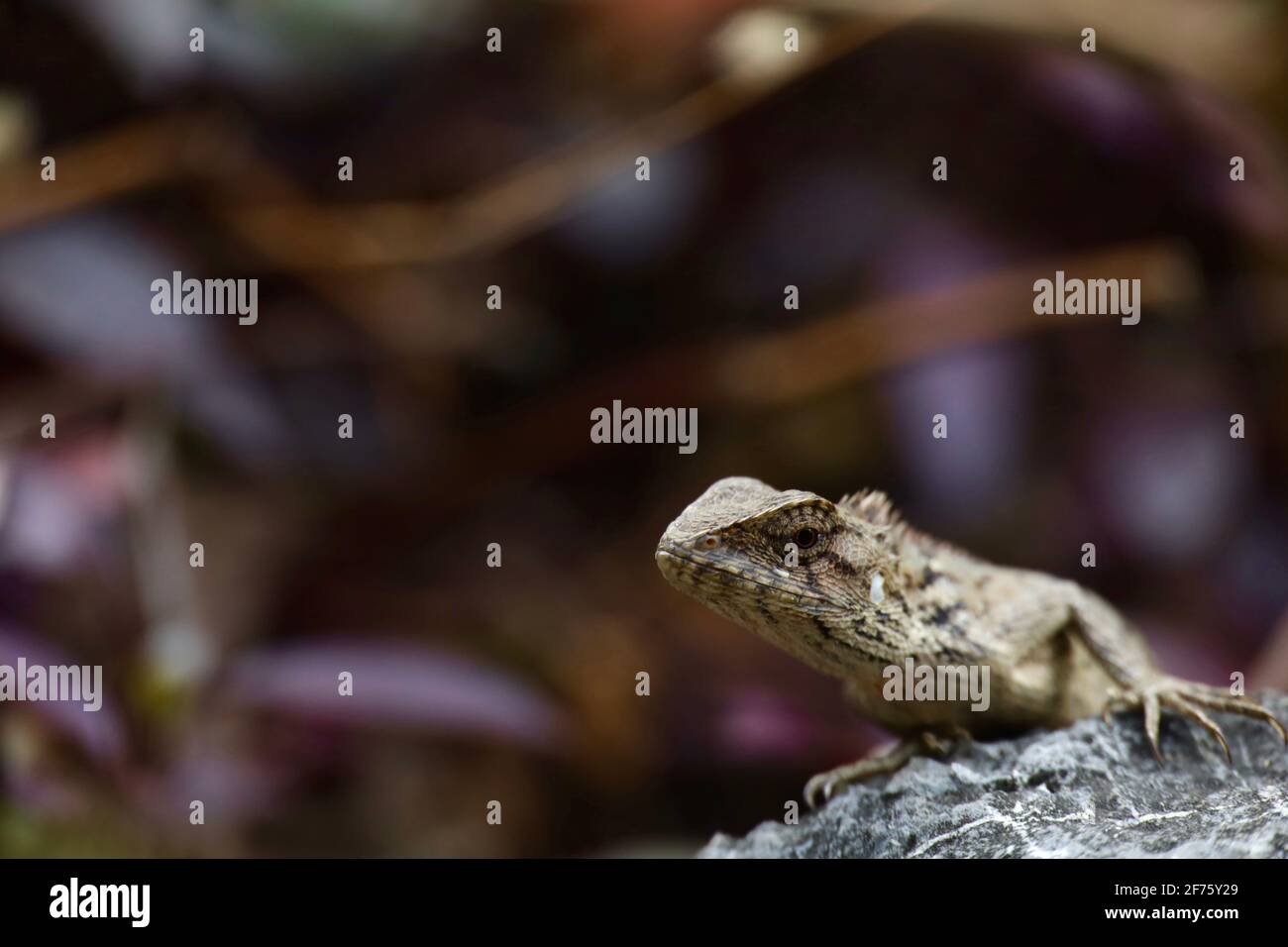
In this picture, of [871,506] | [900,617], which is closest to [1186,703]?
[900,617]

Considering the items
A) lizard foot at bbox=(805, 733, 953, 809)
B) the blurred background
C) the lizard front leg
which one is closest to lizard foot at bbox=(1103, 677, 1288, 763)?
the lizard front leg

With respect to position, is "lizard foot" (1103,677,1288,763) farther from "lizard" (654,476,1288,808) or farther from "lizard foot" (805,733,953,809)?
"lizard foot" (805,733,953,809)

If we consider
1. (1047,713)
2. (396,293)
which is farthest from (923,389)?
(396,293)

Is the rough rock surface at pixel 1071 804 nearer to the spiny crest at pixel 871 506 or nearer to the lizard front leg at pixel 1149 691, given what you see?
the lizard front leg at pixel 1149 691

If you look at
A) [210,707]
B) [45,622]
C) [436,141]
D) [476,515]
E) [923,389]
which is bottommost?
[210,707]

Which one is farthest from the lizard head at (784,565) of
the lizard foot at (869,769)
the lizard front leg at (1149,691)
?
the lizard front leg at (1149,691)

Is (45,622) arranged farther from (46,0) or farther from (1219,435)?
(1219,435)

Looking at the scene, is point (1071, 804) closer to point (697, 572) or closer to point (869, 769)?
point (869, 769)
